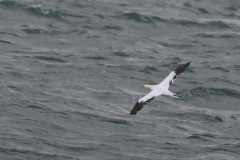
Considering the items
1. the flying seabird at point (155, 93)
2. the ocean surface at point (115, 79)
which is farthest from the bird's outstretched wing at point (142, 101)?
the ocean surface at point (115, 79)

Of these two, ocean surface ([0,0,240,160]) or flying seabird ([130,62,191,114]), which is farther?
ocean surface ([0,0,240,160])

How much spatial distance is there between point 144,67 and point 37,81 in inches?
191

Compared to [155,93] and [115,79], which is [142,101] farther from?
[115,79]

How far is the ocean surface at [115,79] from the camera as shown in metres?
13.7

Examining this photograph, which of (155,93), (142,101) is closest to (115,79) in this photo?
(155,93)

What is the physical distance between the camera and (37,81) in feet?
55.6

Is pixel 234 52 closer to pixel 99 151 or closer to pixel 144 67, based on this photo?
pixel 144 67

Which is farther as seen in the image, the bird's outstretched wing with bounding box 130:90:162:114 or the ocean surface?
the ocean surface

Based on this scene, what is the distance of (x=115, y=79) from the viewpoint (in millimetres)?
18031

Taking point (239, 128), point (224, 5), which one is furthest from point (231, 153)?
point (224, 5)

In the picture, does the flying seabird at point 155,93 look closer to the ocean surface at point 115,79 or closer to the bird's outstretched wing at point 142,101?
the bird's outstretched wing at point 142,101

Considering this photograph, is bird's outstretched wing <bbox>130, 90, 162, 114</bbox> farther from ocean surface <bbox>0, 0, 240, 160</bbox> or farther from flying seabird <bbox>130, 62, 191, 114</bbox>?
ocean surface <bbox>0, 0, 240, 160</bbox>

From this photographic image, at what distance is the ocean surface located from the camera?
44.8ft

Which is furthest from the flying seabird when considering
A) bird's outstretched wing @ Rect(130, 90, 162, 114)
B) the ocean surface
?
the ocean surface
